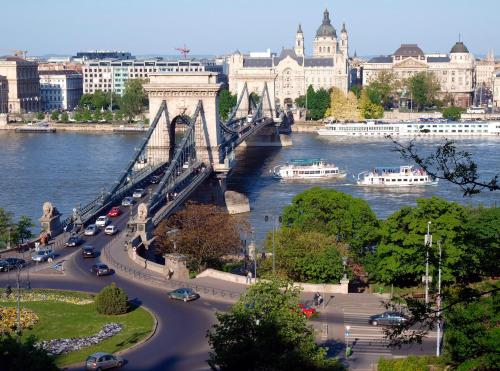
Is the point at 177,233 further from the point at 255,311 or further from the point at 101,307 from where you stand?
the point at 255,311

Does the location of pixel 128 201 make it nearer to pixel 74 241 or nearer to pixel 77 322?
pixel 74 241

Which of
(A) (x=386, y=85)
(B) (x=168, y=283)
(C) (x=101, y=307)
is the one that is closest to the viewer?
(C) (x=101, y=307)

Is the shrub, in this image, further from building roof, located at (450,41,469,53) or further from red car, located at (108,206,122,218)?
building roof, located at (450,41,469,53)

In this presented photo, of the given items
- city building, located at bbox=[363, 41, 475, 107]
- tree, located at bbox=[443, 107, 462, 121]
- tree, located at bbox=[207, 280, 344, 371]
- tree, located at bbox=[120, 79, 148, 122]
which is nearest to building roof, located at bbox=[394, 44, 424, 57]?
city building, located at bbox=[363, 41, 475, 107]

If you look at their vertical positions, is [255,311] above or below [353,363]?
above

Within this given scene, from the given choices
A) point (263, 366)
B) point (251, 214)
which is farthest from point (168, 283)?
point (251, 214)

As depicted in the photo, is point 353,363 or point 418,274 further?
point 418,274
